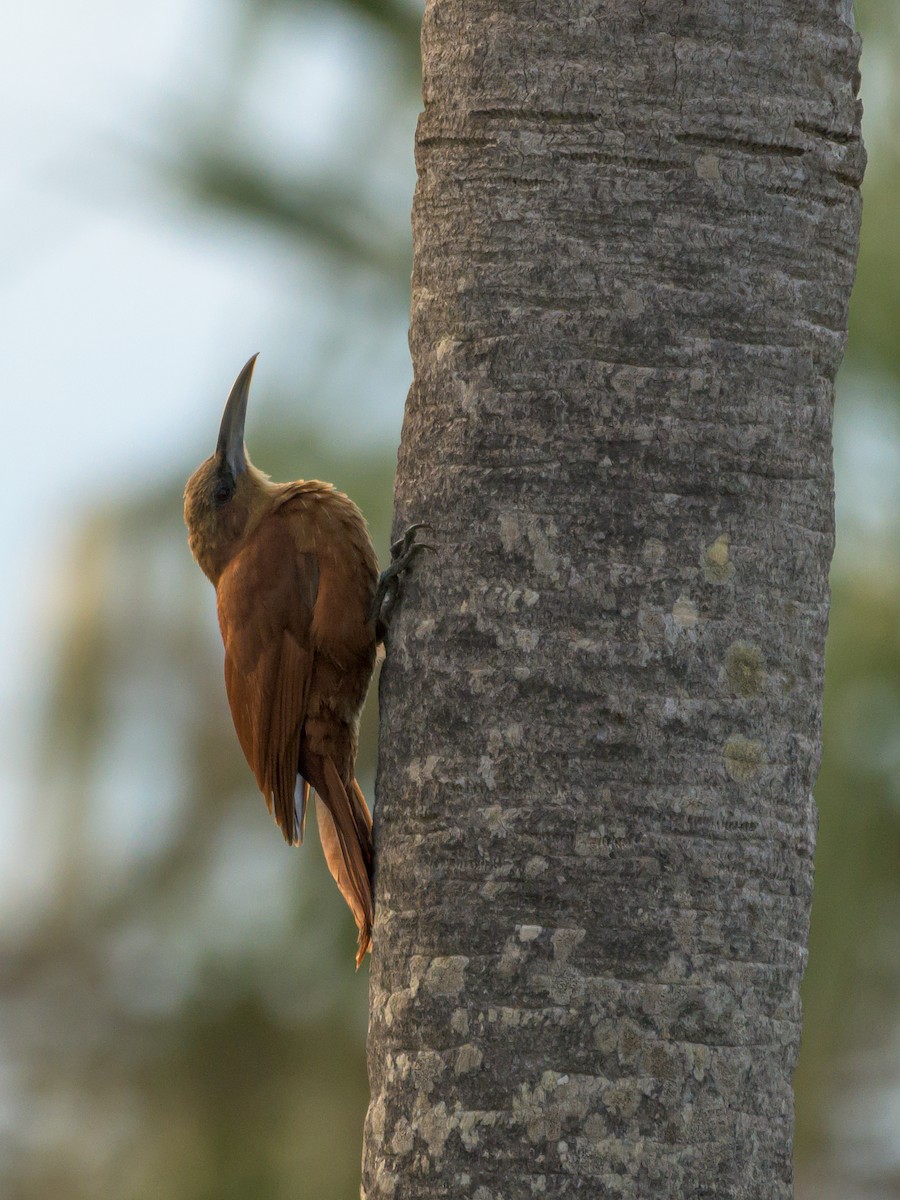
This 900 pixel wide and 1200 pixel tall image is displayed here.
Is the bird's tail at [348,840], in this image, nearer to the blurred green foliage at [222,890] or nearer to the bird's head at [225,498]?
the bird's head at [225,498]

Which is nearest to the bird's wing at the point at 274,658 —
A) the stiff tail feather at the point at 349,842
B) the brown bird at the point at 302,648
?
the brown bird at the point at 302,648

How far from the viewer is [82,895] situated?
7.49 m

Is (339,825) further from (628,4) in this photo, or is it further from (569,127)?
(628,4)

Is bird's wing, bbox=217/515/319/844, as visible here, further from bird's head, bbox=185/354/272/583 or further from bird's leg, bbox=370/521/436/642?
bird's leg, bbox=370/521/436/642

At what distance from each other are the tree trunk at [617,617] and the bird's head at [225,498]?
1525 mm

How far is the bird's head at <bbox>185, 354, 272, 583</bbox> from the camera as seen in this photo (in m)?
3.73

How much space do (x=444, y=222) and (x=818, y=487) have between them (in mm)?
689

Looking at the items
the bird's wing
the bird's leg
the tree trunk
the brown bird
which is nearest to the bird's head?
the brown bird

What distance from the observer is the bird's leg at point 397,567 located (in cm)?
227

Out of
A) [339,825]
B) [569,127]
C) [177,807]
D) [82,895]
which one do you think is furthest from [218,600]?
[82,895]

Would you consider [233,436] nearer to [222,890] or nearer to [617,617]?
[617,617]

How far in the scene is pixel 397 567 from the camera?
2.32m

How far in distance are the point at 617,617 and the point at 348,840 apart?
831 millimetres

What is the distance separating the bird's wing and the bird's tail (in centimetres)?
10
